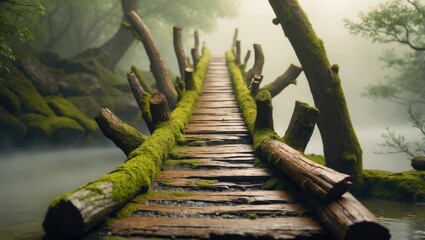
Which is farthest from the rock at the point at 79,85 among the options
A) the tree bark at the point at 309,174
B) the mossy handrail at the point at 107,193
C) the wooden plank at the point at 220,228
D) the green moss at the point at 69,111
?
the wooden plank at the point at 220,228

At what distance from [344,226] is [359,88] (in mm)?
53935

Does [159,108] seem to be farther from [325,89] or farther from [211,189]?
[325,89]

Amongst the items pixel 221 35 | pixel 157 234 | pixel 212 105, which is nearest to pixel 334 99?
pixel 212 105

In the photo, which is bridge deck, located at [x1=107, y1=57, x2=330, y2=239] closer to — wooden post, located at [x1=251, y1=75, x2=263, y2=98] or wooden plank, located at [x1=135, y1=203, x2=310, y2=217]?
wooden plank, located at [x1=135, y1=203, x2=310, y2=217]

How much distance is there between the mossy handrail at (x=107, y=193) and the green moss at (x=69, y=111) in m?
12.2

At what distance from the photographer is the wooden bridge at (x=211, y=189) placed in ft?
9.59

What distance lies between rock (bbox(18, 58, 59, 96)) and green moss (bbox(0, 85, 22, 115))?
6.90 feet

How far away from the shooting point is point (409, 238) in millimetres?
5461

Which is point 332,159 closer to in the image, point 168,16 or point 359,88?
point 168,16

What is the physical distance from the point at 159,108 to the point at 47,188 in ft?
21.0

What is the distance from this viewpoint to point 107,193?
3.22 m

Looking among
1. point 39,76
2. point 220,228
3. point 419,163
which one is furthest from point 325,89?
point 39,76

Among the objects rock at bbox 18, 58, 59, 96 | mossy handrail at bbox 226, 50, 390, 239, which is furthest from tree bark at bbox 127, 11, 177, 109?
rock at bbox 18, 58, 59, 96

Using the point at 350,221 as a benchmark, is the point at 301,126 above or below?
above
